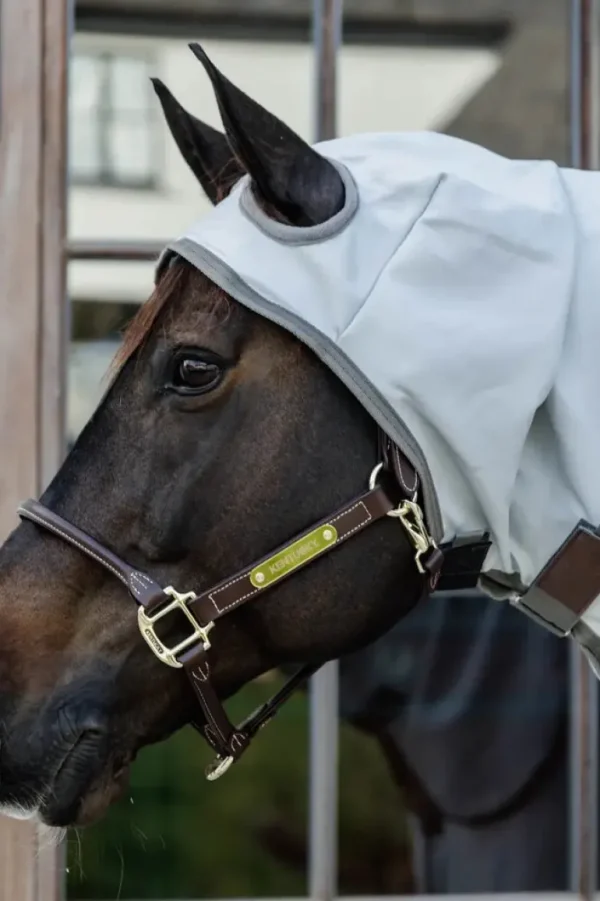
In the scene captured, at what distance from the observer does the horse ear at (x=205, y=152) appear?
1106mm

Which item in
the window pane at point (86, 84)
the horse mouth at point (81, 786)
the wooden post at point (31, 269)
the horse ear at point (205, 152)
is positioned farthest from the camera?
the window pane at point (86, 84)

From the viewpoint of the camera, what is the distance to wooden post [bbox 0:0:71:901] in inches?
66.7

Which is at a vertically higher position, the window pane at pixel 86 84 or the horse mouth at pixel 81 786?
the window pane at pixel 86 84

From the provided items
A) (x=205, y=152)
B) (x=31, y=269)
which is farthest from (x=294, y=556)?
(x=31, y=269)

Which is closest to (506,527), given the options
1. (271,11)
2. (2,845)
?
(2,845)

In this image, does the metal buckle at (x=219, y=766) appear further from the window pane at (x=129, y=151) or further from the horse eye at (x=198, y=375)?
the window pane at (x=129, y=151)

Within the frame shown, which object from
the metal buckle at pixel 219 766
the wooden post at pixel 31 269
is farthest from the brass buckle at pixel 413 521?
the wooden post at pixel 31 269

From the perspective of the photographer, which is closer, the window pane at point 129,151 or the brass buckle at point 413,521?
the brass buckle at point 413,521

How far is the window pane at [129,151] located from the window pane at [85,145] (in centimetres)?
3

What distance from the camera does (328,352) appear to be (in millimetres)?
934

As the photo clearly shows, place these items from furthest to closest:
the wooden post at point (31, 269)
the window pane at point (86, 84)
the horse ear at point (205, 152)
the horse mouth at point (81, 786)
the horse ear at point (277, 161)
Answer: the window pane at point (86, 84), the wooden post at point (31, 269), the horse ear at point (205, 152), the horse mouth at point (81, 786), the horse ear at point (277, 161)

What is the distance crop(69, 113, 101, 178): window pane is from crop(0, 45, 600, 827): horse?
98 centimetres

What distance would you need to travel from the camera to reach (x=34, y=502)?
1.02 m

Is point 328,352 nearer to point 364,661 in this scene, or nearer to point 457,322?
point 457,322
